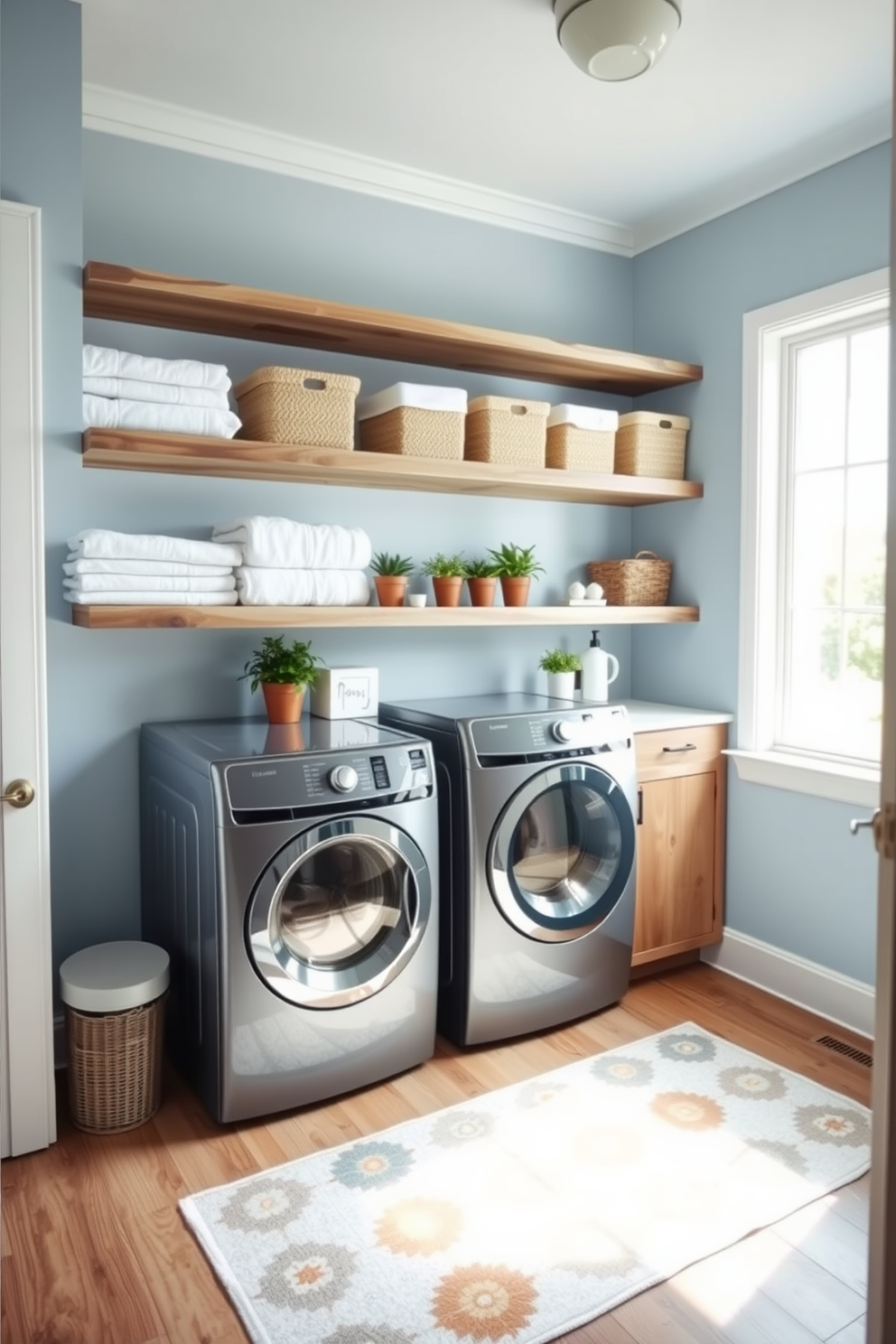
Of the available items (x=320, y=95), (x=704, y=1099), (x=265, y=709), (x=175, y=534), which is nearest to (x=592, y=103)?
(x=320, y=95)

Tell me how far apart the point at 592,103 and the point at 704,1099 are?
8.70 ft

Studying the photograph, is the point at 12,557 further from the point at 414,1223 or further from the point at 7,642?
the point at 414,1223

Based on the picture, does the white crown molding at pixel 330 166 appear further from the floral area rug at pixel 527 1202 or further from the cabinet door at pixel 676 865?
the floral area rug at pixel 527 1202

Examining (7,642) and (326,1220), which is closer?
(326,1220)

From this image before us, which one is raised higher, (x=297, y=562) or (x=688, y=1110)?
(x=297, y=562)

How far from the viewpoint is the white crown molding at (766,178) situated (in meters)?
2.72

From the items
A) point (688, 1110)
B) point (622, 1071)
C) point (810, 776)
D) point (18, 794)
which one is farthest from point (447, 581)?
point (688, 1110)

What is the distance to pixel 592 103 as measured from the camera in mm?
2623

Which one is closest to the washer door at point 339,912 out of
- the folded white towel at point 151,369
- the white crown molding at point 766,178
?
the folded white towel at point 151,369

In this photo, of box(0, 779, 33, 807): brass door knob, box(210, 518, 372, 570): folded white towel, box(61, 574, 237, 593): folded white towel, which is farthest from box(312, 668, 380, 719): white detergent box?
box(0, 779, 33, 807): brass door knob

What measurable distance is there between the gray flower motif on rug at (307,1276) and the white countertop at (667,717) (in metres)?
1.68

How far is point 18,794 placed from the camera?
2.15 metres

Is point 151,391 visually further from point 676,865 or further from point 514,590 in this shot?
point 676,865

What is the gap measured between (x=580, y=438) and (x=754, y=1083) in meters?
1.97
